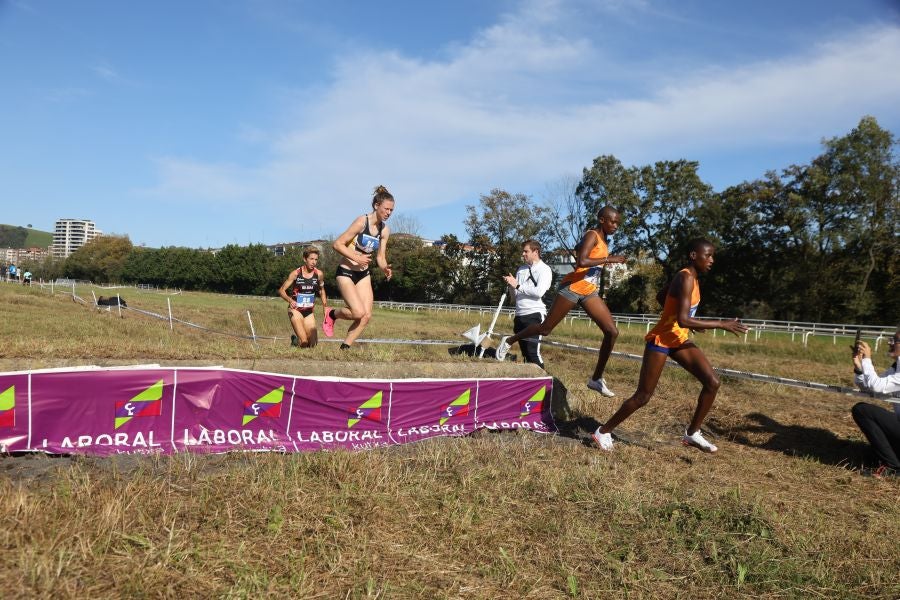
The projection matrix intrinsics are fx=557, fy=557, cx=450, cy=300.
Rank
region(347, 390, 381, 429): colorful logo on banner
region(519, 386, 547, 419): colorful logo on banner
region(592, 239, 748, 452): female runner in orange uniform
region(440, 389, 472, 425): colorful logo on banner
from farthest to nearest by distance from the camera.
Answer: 1. region(519, 386, 547, 419): colorful logo on banner
2. region(440, 389, 472, 425): colorful logo on banner
3. region(347, 390, 381, 429): colorful logo on banner
4. region(592, 239, 748, 452): female runner in orange uniform

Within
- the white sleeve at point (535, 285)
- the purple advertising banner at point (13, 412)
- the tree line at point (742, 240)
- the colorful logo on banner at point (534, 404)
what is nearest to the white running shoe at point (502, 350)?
the colorful logo on banner at point (534, 404)

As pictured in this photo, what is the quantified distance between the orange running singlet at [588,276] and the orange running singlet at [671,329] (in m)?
0.90

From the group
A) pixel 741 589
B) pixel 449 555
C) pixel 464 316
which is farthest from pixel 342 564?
pixel 464 316

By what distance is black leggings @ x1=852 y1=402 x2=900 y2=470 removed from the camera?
5430 millimetres

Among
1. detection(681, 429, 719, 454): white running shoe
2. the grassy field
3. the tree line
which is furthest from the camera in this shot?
the tree line

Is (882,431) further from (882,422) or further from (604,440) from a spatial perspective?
A: (604,440)

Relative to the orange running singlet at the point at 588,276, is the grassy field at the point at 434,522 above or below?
below

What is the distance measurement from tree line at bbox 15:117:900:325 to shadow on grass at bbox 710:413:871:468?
117 feet

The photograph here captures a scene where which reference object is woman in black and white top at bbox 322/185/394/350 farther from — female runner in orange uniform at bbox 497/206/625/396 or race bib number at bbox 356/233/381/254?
female runner in orange uniform at bbox 497/206/625/396

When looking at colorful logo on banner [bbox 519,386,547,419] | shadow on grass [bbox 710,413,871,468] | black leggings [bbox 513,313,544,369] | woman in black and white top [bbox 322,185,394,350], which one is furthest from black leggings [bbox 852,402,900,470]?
woman in black and white top [bbox 322,185,394,350]

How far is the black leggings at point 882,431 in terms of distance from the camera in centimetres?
543

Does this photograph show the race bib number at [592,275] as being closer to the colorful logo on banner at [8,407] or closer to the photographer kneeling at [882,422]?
the photographer kneeling at [882,422]

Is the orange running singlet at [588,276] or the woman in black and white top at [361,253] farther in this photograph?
the woman in black and white top at [361,253]

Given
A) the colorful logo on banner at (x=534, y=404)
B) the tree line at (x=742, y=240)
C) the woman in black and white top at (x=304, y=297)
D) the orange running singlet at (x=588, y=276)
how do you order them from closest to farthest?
the orange running singlet at (x=588, y=276) → the colorful logo on banner at (x=534, y=404) → the woman in black and white top at (x=304, y=297) → the tree line at (x=742, y=240)
